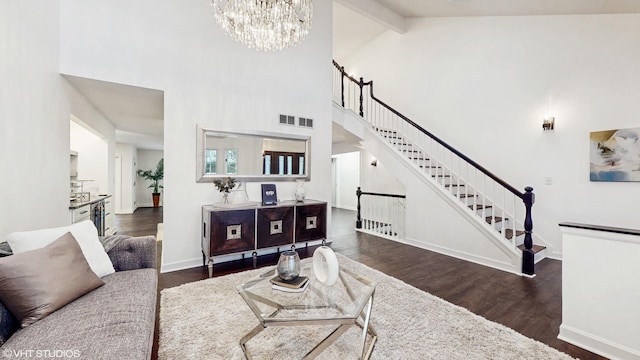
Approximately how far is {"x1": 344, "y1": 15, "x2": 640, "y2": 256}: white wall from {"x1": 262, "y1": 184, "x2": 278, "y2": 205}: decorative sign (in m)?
3.74

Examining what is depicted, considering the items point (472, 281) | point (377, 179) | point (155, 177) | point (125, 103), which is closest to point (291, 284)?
point (472, 281)

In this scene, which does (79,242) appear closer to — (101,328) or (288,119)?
(101,328)

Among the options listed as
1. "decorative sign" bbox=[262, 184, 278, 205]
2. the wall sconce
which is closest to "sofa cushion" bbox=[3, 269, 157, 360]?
"decorative sign" bbox=[262, 184, 278, 205]

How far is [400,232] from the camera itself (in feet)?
17.4

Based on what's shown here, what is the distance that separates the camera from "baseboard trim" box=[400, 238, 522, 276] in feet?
11.1

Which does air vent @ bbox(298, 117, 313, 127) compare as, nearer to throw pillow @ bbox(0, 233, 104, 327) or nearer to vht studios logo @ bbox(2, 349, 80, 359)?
throw pillow @ bbox(0, 233, 104, 327)

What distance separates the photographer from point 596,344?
6.01 feet

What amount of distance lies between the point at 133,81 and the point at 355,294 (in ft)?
Result: 10.8

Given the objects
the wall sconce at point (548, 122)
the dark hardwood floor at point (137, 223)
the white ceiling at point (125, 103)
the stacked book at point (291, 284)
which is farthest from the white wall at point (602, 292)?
the dark hardwood floor at point (137, 223)

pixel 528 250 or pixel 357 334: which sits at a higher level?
pixel 528 250

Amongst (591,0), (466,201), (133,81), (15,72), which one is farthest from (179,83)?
(591,0)

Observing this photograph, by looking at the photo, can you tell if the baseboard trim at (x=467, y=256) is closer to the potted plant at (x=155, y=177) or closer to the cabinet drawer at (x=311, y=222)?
the cabinet drawer at (x=311, y=222)

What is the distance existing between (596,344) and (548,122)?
3.35m

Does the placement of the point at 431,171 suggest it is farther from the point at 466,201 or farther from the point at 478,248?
the point at 478,248
